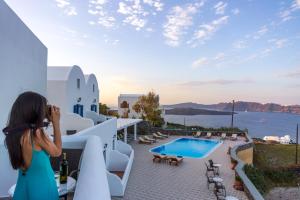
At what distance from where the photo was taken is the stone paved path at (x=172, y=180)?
11375mm

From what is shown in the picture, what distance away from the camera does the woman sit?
201 centimetres

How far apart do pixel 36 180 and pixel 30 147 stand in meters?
0.28

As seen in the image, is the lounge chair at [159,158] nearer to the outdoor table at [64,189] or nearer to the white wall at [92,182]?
the outdoor table at [64,189]

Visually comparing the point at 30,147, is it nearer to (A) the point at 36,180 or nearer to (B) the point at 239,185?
(A) the point at 36,180

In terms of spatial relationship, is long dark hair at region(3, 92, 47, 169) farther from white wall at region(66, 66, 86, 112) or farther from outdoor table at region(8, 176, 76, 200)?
white wall at region(66, 66, 86, 112)

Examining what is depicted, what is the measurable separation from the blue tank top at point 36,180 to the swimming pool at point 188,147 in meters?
20.2

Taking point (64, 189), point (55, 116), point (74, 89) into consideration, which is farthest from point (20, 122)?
point (74, 89)

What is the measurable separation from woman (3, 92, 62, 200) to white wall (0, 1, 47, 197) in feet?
11.7

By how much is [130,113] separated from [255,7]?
27.7 metres

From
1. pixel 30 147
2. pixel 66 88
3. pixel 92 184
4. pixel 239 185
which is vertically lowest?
pixel 239 185

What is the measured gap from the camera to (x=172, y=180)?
45.0 feet

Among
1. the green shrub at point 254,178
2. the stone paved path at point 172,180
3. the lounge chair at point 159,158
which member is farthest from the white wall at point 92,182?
the lounge chair at point 159,158

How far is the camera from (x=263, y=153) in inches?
1183

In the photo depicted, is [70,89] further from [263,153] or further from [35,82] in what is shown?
[263,153]
